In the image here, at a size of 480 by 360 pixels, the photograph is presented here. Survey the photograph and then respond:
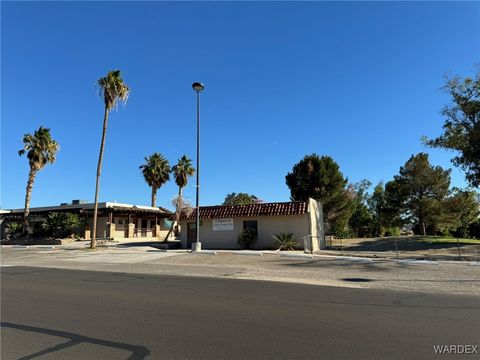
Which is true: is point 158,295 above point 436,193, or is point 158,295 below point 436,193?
below

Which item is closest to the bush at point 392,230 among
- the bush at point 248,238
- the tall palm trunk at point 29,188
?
the bush at point 248,238

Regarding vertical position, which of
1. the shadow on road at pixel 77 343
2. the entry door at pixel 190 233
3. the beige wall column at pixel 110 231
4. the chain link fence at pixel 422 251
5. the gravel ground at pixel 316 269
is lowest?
the shadow on road at pixel 77 343

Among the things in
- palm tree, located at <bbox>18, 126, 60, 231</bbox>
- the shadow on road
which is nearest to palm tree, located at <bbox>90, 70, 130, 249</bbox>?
palm tree, located at <bbox>18, 126, 60, 231</bbox>

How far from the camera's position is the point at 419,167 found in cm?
4562

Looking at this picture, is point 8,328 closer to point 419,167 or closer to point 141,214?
point 141,214

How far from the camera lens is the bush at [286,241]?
27156 mm

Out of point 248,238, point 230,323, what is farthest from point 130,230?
point 230,323

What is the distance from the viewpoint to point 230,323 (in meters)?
7.01

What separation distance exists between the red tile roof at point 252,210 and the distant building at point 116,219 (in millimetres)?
13143

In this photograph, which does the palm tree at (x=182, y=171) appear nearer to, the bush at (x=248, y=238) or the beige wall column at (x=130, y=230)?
the beige wall column at (x=130, y=230)

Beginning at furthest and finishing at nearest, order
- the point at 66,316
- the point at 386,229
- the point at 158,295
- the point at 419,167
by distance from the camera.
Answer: the point at 386,229, the point at 419,167, the point at 158,295, the point at 66,316

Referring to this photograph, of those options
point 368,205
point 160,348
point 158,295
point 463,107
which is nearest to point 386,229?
point 368,205

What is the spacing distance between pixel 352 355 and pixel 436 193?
45485 mm

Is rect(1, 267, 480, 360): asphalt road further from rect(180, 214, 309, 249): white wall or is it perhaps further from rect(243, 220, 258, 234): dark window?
rect(243, 220, 258, 234): dark window
